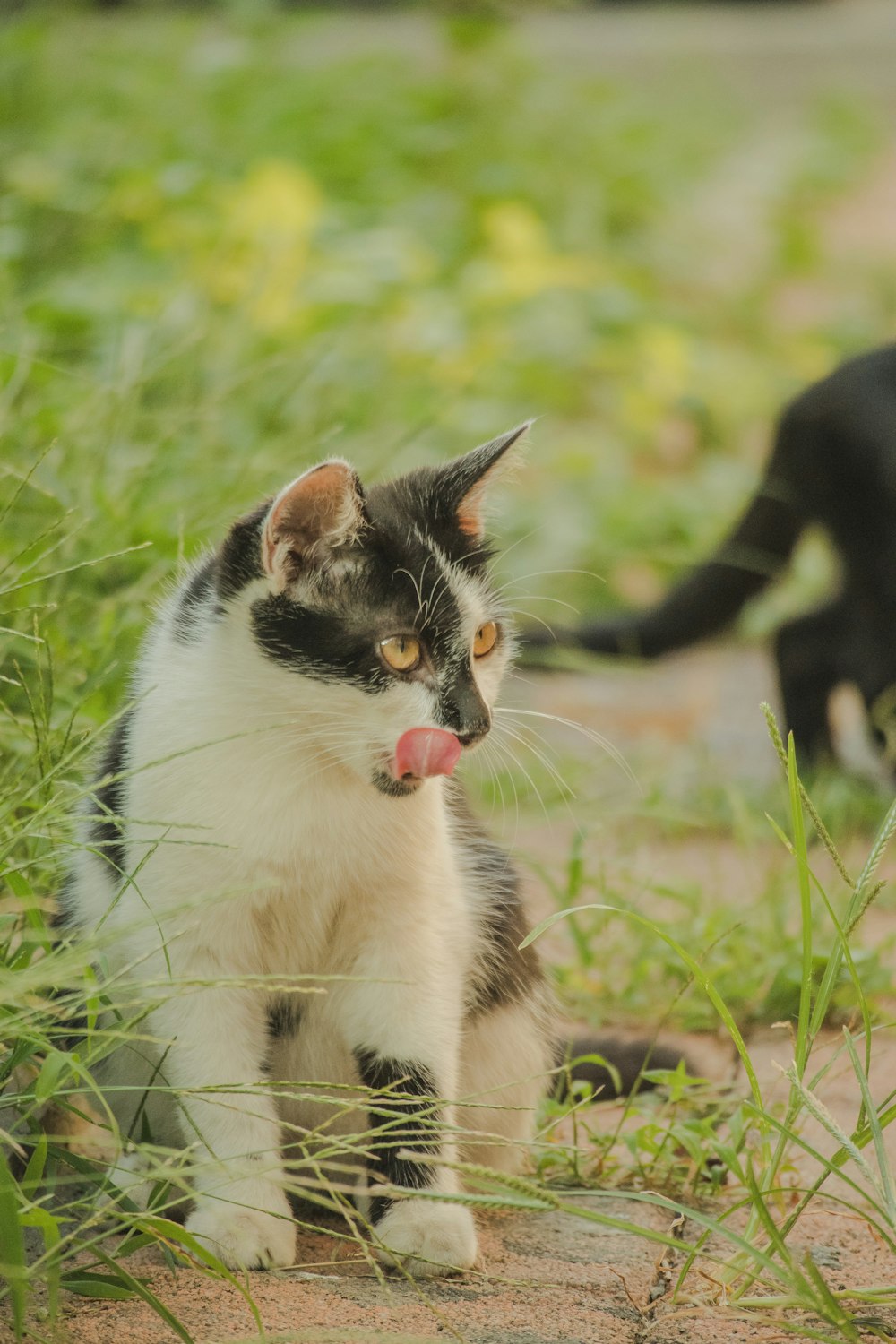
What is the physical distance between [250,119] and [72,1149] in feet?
20.0

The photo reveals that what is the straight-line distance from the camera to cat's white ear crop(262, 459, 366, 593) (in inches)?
67.9

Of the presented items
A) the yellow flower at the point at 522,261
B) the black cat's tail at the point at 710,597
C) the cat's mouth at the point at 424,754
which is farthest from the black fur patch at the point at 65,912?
the yellow flower at the point at 522,261

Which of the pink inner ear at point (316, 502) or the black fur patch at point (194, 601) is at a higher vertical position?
the pink inner ear at point (316, 502)

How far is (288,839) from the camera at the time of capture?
173cm

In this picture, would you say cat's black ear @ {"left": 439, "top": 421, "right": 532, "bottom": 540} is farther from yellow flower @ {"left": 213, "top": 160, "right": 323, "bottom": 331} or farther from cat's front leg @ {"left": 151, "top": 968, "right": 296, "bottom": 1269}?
yellow flower @ {"left": 213, "top": 160, "right": 323, "bottom": 331}

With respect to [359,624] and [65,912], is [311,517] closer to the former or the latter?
[359,624]

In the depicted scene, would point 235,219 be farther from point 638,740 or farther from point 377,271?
point 638,740

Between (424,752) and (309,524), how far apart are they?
0.96 feet

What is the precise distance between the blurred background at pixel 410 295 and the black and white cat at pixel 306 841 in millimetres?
266

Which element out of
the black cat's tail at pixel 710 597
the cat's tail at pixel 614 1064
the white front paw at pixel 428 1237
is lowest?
the black cat's tail at pixel 710 597

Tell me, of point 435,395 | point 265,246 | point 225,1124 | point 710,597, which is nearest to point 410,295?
point 435,395

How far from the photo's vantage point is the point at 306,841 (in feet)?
5.72

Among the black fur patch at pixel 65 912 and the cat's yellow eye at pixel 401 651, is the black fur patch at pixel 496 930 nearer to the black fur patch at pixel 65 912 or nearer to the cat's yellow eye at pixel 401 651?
the cat's yellow eye at pixel 401 651

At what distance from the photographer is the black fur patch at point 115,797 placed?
1.85 meters
